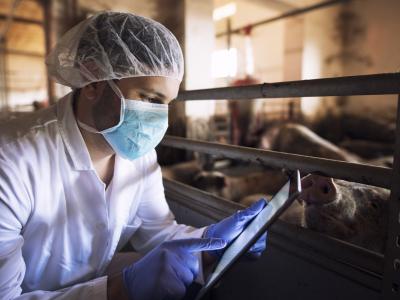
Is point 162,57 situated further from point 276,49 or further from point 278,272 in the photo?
point 276,49

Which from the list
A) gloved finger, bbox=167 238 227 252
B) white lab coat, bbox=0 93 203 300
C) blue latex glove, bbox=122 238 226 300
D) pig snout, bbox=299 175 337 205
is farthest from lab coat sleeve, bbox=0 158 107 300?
pig snout, bbox=299 175 337 205

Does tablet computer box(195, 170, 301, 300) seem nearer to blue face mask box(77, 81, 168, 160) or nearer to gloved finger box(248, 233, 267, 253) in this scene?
gloved finger box(248, 233, 267, 253)

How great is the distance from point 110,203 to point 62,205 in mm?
162

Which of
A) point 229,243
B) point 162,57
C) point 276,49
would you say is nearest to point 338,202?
point 229,243

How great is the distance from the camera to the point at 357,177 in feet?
2.11

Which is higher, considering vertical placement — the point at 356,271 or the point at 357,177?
the point at 357,177

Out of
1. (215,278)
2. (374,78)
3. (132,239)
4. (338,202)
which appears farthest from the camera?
(132,239)

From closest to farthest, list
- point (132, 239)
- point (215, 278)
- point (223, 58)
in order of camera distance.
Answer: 1. point (215, 278)
2. point (132, 239)
3. point (223, 58)

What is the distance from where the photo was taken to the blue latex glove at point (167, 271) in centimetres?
69

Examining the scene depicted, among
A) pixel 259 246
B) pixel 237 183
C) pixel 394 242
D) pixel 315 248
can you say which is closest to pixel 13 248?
pixel 259 246

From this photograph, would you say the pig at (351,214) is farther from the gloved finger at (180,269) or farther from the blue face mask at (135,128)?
the blue face mask at (135,128)

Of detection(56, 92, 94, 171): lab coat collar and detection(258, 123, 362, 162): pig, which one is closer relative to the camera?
detection(56, 92, 94, 171): lab coat collar

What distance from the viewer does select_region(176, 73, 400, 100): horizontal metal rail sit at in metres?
0.58

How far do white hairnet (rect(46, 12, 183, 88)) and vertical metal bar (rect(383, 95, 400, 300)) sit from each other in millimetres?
637
